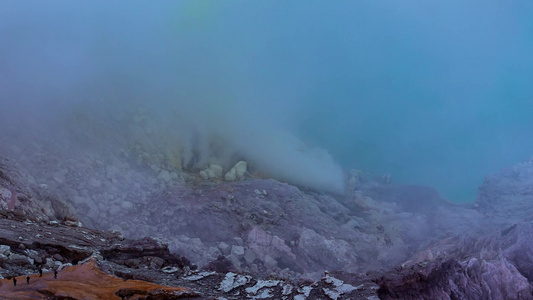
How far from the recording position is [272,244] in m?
14.2

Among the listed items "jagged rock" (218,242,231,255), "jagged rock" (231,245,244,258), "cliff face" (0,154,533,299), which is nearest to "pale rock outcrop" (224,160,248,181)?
"cliff face" (0,154,533,299)

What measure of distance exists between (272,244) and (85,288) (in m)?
8.25

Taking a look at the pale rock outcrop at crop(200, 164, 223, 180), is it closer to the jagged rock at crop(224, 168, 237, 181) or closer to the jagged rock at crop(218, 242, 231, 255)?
the jagged rock at crop(224, 168, 237, 181)

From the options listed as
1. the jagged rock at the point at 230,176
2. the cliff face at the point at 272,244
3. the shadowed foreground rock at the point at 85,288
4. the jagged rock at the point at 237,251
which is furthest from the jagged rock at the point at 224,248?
the shadowed foreground rock at the point at 85,288

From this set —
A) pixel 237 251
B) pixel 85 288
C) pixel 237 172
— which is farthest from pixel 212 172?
pixel 85 288

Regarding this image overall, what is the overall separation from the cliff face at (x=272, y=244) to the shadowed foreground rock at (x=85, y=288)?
0.06ft

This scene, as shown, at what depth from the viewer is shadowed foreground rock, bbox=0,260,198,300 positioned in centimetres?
625

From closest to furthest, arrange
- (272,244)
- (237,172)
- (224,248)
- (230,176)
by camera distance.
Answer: (224,248) < (272,244) < (230,176) < (237,172)

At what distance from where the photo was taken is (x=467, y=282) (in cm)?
907

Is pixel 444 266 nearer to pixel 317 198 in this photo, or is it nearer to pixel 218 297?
pixel 218 297

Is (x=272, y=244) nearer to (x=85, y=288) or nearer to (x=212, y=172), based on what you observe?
(x=212, y=172)

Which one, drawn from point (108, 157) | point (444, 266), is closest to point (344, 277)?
point (444, 266)

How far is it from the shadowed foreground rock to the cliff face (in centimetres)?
2

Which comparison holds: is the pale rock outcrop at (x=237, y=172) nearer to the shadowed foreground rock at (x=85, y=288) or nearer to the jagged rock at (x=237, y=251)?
the jagged rock at (x=237, y=251)
